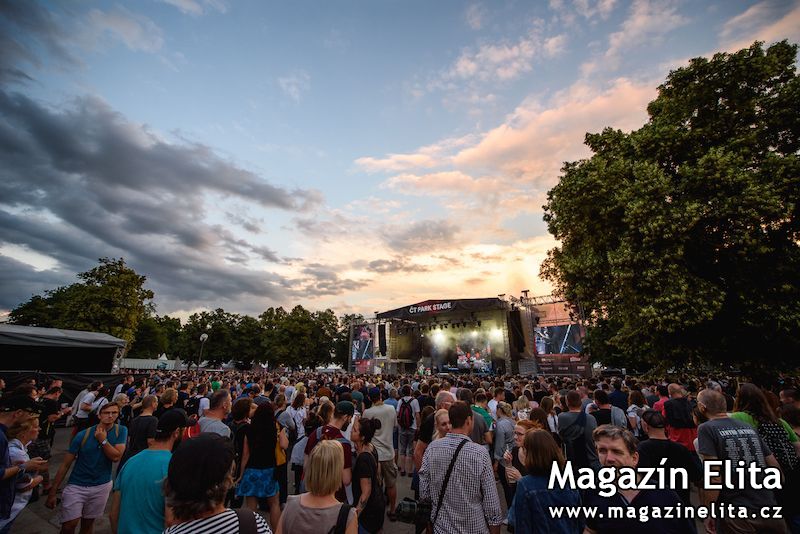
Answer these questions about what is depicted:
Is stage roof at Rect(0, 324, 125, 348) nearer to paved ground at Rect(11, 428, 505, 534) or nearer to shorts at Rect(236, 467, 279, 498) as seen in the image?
paved ground at Rect(11, 428, 505, 534)

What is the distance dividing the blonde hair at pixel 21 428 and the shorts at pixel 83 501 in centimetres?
84

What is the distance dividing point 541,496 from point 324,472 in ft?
5.26

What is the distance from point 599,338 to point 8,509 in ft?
110

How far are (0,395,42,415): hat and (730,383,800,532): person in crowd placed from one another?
7943 millimetres

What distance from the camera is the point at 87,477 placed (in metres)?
3.96

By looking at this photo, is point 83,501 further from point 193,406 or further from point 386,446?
point 193,406

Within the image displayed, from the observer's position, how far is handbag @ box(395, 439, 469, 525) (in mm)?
2660

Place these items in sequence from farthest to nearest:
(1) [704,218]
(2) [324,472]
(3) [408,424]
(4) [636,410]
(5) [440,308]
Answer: (5) [440,308] → (1) [704,218] → (3) [408,424] → (4) [636,410] → (2) [324,472]

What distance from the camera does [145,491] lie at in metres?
2.66

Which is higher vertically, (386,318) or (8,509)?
(386,318)

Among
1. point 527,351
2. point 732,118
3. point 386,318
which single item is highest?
point 732,118

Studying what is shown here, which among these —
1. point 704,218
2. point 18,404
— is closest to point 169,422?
point 18,404

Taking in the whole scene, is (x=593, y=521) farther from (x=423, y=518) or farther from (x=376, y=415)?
(x=376, y=415)

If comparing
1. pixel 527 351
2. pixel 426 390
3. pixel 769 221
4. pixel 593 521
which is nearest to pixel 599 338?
pixel 527 351
